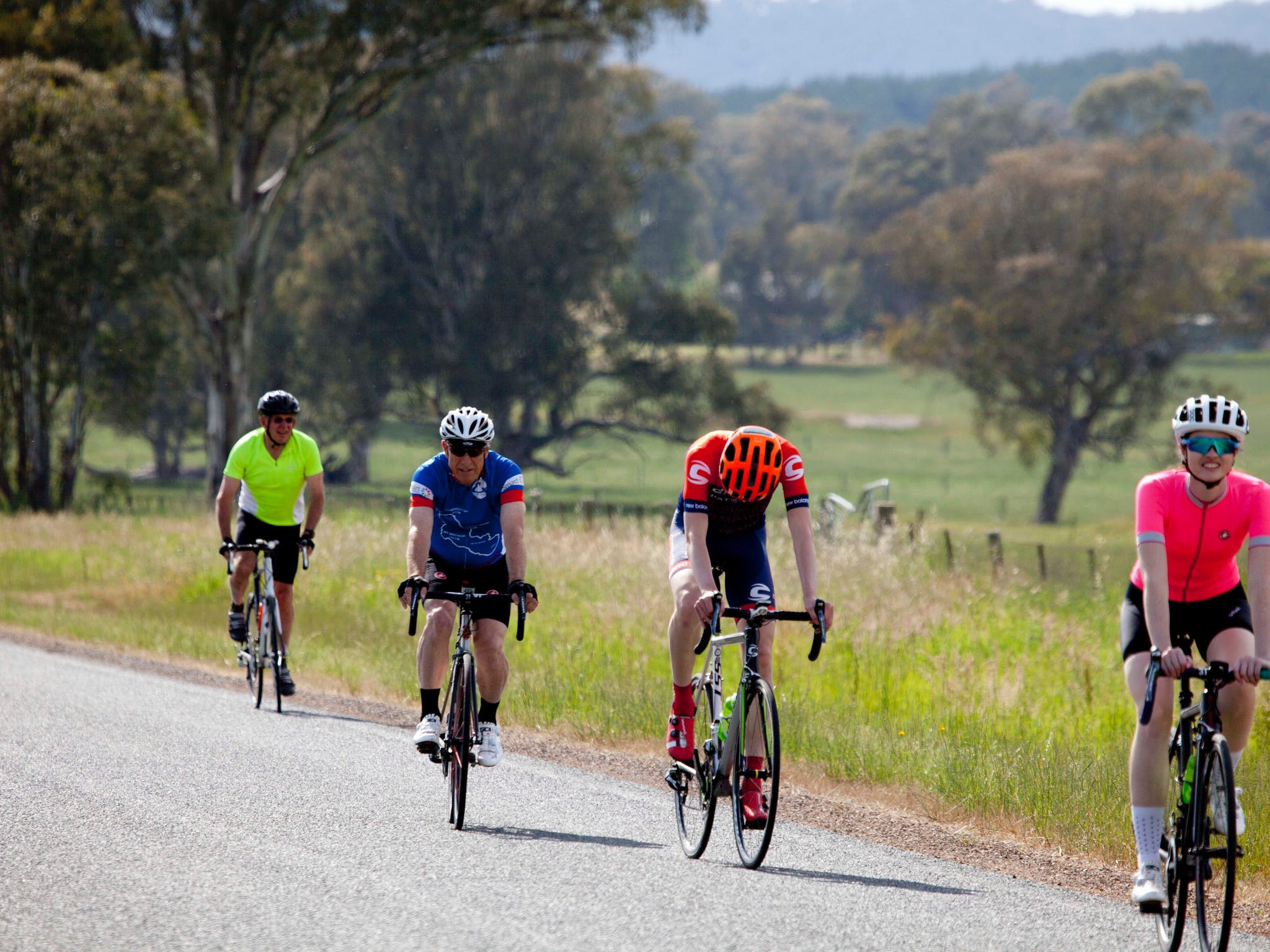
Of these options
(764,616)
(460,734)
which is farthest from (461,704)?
(764,616)

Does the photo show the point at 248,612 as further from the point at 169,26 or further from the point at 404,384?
the point at 404,384

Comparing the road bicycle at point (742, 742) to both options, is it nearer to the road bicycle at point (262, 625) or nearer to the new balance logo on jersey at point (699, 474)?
the new balance logo on jersey at point (699, 474)

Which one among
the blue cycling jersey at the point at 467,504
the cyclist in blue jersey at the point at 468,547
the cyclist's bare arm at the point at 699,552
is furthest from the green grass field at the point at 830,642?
the blue cycling jersey at the point at 467,504

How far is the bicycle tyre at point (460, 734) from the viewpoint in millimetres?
6926

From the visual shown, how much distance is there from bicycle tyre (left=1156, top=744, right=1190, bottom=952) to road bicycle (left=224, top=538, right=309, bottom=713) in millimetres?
6581

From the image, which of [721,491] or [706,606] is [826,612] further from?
[721,491]

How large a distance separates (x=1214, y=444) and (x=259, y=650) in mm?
7321

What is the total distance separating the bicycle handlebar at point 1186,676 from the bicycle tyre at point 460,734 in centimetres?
313

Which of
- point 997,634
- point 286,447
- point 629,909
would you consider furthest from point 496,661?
point 997,634

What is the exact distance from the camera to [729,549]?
22.8 ft

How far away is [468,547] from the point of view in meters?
7.40

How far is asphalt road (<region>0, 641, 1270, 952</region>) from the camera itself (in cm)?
521

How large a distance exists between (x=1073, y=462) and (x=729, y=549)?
3897 cm

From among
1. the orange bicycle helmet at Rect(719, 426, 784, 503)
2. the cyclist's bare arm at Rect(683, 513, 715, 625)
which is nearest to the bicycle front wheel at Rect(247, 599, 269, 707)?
the cyclist's bare arm at Rect(683, 513, 715, 625)
